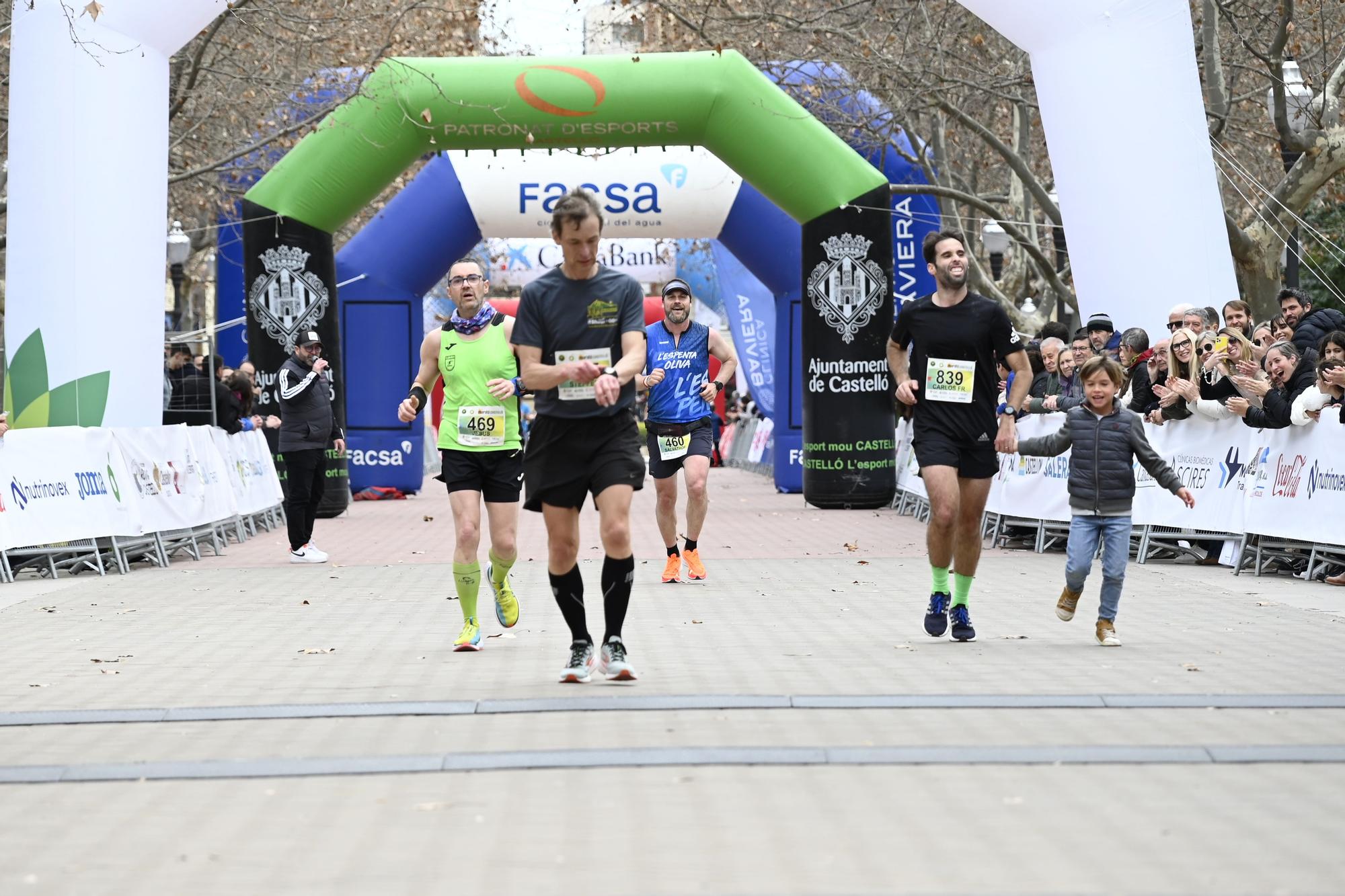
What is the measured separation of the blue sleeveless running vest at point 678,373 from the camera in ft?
41.7

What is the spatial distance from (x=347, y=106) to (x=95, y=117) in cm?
526

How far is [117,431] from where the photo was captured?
14.9 m

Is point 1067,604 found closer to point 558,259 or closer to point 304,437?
point 304,437

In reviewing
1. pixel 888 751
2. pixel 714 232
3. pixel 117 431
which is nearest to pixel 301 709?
pixel 888 751

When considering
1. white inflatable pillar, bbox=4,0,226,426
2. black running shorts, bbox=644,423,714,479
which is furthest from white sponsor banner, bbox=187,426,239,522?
black running shorts, bbox=644,423,714,479

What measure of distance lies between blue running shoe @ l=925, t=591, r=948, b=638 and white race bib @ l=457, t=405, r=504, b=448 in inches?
87.9

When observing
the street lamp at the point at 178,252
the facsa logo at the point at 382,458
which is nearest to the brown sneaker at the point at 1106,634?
the facsa logo at the point at 382,458

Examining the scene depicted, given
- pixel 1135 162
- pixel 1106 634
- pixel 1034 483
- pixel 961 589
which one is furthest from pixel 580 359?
pixel 1034 483

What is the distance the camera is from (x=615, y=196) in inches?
950

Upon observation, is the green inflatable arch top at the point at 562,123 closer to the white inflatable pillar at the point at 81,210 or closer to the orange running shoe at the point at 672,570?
the white inflatable pillar at the point at 81,210

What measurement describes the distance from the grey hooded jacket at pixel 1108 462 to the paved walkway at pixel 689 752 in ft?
2.27

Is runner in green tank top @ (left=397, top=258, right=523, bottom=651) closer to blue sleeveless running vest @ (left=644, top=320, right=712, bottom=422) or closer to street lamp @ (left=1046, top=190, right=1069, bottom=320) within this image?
blue sleeveless running vest @ (left=644, top=320, right=712, bottom=422)

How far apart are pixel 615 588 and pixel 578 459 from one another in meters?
0.55

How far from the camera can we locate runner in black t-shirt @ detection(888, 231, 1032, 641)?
9.16 metres
